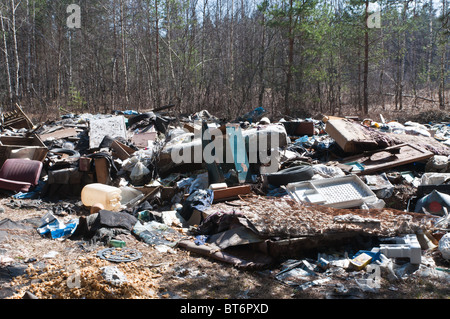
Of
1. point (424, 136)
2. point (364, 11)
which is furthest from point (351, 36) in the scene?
point (424, 136)

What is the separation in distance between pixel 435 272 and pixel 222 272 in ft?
6.80

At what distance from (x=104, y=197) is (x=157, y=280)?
2884 millimetres

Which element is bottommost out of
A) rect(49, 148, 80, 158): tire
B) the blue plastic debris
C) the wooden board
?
the blue plastic debris

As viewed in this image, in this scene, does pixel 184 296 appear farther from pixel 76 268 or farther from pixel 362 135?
pixel 362 135

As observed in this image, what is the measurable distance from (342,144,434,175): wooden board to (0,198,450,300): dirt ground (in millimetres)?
3168

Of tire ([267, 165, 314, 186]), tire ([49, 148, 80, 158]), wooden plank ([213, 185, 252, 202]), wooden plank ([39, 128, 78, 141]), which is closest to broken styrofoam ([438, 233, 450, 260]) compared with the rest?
tire ([267, 165, 314, 186])

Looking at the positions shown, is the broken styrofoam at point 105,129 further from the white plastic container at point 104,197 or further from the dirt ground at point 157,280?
the dirt ground at point 157,280

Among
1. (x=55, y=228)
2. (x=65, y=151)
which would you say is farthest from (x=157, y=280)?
(x=65, y=151)

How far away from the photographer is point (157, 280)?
3.80m

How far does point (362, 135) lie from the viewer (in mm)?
8148

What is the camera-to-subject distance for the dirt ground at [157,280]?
3.39m

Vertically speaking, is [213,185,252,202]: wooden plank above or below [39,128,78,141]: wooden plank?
below

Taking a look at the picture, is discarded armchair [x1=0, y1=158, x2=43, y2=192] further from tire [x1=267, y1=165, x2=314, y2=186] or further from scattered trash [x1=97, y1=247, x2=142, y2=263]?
tire [x1=267, y1=165, x2=314, y2=186]

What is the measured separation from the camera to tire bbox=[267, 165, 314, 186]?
6422mm
